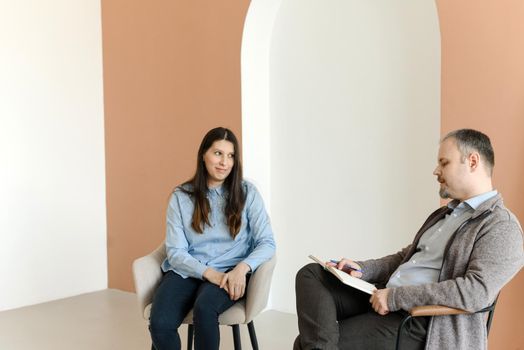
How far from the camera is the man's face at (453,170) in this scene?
1.99m

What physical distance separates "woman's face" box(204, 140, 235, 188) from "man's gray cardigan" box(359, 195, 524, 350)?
1039 mm

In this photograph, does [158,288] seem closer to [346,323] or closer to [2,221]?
[346,323]

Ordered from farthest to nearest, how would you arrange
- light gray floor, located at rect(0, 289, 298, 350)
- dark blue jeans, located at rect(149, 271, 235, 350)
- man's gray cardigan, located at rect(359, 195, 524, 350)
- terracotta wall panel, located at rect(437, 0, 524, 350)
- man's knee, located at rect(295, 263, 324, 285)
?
light gray floor, located at rect(0, 289, 298, 350)
terracotta wall panel, located at rect(437, 0, 524, 350)
dark blue jeans, located at rect(149, 271, 235, 350)
man's knee, located at rect(295, 263, 324, 285)
man's gray cardigan, located at rect(359, 195, 524, 350)

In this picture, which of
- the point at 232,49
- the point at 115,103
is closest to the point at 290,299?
the point at 232,49

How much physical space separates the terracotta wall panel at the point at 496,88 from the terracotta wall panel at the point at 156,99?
1396 mm

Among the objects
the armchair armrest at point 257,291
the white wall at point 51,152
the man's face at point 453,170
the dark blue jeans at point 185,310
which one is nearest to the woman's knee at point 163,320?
the dark blue jeans at point 185,310

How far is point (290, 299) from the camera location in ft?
12.8

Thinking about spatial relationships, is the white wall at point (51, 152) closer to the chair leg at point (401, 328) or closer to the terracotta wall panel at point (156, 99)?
the terracotta wall panel at point (156, 99)

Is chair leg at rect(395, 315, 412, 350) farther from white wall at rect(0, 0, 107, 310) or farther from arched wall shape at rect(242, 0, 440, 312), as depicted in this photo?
white wall at rect(0, 0, 107, 310)

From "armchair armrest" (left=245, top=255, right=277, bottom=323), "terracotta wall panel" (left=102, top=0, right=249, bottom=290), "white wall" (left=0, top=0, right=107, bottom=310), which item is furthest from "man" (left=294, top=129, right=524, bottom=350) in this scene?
"white wall" (left=0, top=0, right=107, bottom=310)

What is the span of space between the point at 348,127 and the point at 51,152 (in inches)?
88.7

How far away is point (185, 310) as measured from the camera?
256 cm

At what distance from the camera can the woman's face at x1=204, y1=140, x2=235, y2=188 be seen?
8.93 ft

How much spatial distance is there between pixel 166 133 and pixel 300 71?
1.09 m
